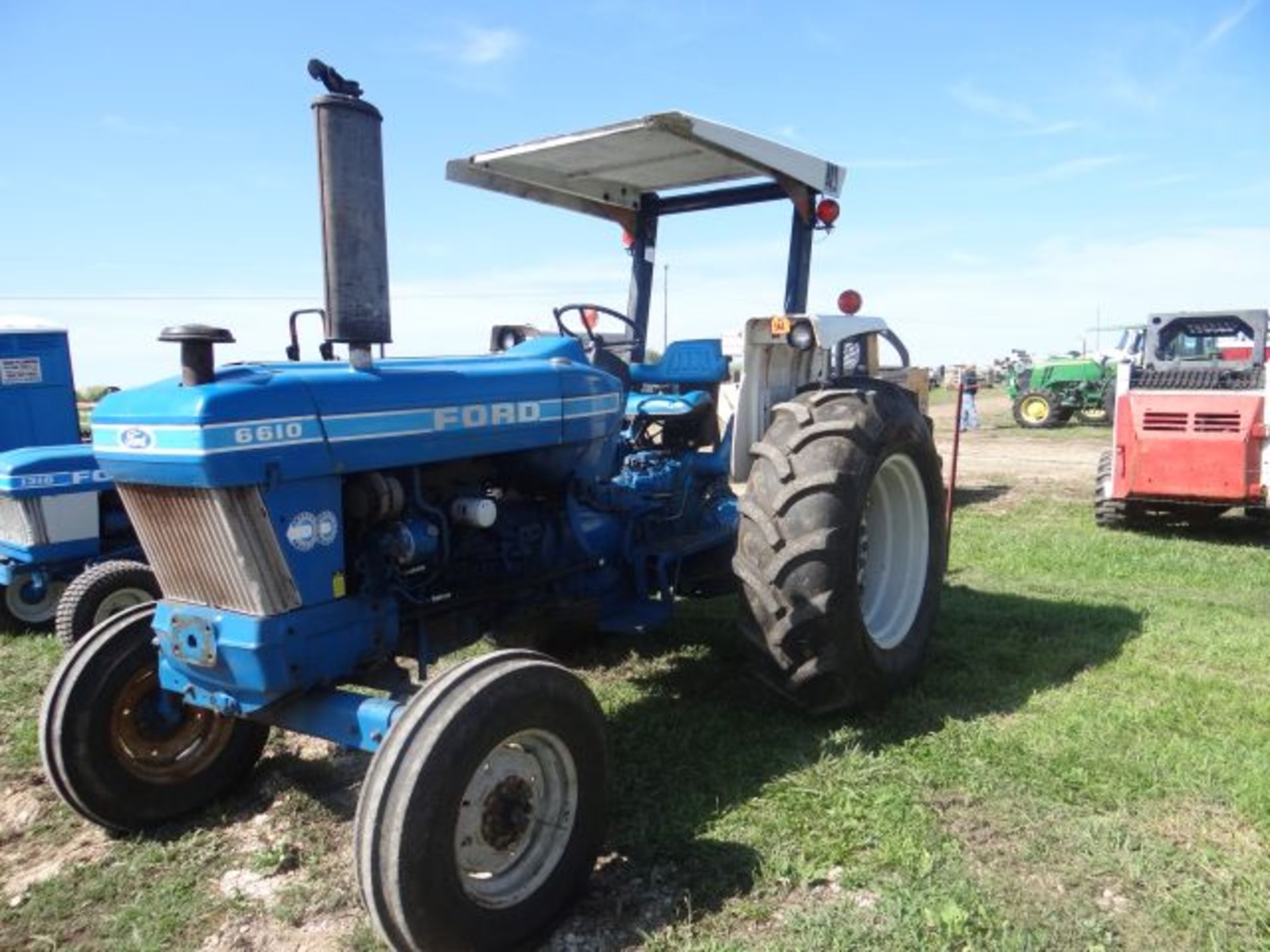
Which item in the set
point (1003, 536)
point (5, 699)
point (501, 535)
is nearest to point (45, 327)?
point (5, 699)

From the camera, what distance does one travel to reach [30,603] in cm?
588

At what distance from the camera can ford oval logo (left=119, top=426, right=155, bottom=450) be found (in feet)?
8.61

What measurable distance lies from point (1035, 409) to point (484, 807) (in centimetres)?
2019

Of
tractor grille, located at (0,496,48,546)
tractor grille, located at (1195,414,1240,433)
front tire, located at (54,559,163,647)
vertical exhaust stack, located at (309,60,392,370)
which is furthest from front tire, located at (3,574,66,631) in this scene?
tractor grille, located at (1195,414,1240,433)

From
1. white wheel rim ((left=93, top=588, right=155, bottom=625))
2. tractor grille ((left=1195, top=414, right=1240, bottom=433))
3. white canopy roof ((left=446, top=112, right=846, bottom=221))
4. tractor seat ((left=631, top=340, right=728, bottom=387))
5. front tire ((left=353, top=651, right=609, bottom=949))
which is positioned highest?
white canopy roof ((left=446, top=112, right=846, bottom=221))

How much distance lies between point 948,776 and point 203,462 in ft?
8.33

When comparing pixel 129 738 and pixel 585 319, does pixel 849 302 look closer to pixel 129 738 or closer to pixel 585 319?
pixel 585 319

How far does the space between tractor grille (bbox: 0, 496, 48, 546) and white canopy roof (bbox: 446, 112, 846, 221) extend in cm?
312

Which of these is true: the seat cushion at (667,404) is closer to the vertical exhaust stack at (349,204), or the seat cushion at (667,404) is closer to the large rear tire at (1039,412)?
the vertical exhaust stack at (349,204)

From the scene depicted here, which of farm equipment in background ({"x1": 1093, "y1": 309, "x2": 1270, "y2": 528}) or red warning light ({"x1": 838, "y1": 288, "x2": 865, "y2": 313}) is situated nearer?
red warning light ({"x1": 838, "y1": 288, "x2": 865, "y2": 313})

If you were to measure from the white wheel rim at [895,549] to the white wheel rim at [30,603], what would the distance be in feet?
A: 15.8

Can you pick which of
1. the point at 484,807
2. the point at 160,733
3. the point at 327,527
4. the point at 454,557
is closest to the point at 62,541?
the point at 160,733

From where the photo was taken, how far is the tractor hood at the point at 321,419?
2.55 metres

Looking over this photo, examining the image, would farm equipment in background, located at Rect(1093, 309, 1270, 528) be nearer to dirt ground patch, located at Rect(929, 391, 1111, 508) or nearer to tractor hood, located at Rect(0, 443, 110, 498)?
dirt ground patch, located at Rect(929, 391, 1111, 508)
